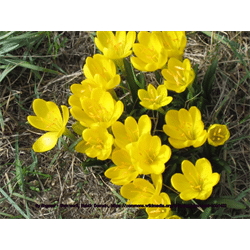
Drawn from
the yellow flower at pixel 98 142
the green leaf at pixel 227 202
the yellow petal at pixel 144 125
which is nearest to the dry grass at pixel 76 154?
the green leaf at pixel 227 202

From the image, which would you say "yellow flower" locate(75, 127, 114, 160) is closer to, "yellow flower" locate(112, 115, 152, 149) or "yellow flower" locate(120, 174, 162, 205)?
"yellow flower" locate(112, 115, 152, 149)

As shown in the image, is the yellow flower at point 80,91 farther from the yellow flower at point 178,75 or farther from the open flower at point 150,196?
Result: the open flower at point 150,196

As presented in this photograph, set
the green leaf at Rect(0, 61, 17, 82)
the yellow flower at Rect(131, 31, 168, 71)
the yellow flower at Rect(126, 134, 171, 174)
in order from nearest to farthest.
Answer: the yellow flower at Rect(126, 134, 171, 174), the yellow flower at Rect(131, 31, 168, 71), the green leaf at Rect(0, 61, 17, 82)

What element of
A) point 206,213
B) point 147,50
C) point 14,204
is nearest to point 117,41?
A: point 147,50

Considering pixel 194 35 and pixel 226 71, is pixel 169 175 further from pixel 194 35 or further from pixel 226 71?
pixel 194 35

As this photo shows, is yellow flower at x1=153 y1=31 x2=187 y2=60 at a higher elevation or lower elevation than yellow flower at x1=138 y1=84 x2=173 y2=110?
higher

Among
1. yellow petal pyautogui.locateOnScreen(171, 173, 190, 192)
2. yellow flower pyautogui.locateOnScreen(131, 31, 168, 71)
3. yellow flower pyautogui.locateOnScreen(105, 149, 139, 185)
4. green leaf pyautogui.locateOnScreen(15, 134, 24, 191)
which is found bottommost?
green leaf pyautogui.locateOnScreen(15, 134, 24, 191)

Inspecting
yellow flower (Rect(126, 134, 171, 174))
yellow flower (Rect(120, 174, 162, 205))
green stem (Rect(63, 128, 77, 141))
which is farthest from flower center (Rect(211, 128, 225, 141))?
green stem (Rect(63, 128, 77, 141))

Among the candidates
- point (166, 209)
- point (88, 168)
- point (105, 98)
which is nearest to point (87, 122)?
point (105, 98)
